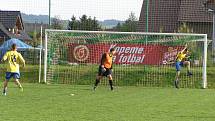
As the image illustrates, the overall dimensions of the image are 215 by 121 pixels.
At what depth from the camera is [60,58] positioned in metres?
27.5

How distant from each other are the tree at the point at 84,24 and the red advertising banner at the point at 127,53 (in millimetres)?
4585

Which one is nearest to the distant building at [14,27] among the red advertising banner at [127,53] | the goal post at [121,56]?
the goal post at [121,56]

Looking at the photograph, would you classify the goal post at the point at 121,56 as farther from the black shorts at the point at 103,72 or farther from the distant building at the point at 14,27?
the distant building at the point at 14,27

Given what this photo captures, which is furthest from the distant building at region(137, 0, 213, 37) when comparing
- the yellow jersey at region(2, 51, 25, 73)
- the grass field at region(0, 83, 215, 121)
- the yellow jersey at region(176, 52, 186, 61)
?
→ the grass field at region(0, 83, 215, 121)

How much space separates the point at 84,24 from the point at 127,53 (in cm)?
618

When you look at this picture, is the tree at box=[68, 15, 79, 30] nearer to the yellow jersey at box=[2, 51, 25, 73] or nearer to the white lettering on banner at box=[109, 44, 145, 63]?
the white lettering on banner at box=[109, 44, 145, 63]

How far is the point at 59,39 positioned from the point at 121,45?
320 centimetres

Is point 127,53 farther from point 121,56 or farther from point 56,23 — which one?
point 56,23

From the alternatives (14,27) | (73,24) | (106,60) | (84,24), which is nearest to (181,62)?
(106,60)

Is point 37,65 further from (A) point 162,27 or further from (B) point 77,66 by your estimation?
(A) point 162,27

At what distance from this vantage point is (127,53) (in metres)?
27.4

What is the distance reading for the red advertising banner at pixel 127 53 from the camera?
2734cm

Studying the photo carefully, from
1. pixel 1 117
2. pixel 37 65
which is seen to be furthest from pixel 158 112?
pixel 37 65

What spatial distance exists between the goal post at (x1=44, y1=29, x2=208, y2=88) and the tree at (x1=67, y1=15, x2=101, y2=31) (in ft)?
14.4
